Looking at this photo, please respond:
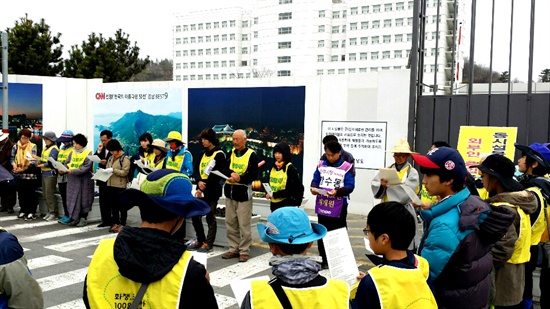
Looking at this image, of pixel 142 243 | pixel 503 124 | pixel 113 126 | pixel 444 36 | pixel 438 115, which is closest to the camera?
pixel 142 243

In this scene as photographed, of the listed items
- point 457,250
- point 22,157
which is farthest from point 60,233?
point 457,250

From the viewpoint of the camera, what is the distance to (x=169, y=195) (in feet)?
7.46

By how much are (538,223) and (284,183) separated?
382 cm

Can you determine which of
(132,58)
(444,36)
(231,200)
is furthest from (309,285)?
(444,36)

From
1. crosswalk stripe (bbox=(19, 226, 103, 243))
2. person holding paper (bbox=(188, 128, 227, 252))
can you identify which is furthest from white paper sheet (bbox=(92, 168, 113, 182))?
person holding paper (bbox=(188, 128, 227, 252))

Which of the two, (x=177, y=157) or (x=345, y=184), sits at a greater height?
(x=177, y=157)

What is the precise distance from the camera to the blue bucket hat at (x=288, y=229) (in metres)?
2.40

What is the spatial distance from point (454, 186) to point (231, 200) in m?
5.10

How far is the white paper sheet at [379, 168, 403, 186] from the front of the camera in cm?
578

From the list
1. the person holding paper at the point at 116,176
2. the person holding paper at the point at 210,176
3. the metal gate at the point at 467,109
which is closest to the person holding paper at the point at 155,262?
the person holding paper at the point at 210,176

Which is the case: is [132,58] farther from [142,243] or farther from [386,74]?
[142,243]

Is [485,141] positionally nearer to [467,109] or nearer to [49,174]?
[467,109]

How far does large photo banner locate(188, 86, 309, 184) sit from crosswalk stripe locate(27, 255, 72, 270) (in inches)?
193

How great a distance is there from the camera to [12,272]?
266 cm
